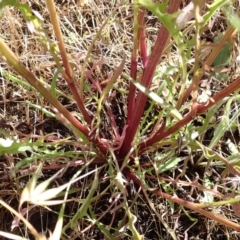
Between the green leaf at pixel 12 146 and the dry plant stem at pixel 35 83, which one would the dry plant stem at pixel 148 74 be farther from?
the green leaf at pixel 12 146

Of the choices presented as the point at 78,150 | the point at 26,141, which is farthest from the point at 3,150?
the point at 78,150

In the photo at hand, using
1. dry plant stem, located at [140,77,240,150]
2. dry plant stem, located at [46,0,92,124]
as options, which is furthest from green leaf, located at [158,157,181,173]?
dry plant stem, located at [46,0,92,124]

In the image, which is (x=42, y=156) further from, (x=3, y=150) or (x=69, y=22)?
(x=69, y=22)

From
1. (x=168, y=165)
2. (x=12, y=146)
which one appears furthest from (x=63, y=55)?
(x=168, y=165)

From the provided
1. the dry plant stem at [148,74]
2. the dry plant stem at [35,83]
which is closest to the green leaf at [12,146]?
the dry plant stem at [35,83]

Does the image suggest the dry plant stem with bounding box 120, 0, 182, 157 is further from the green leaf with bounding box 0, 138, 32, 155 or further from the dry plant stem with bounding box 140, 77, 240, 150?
the green leaf with bounding box 0, 138, 32, 155

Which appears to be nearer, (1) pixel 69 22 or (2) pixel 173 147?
(2) pixel 173 147
